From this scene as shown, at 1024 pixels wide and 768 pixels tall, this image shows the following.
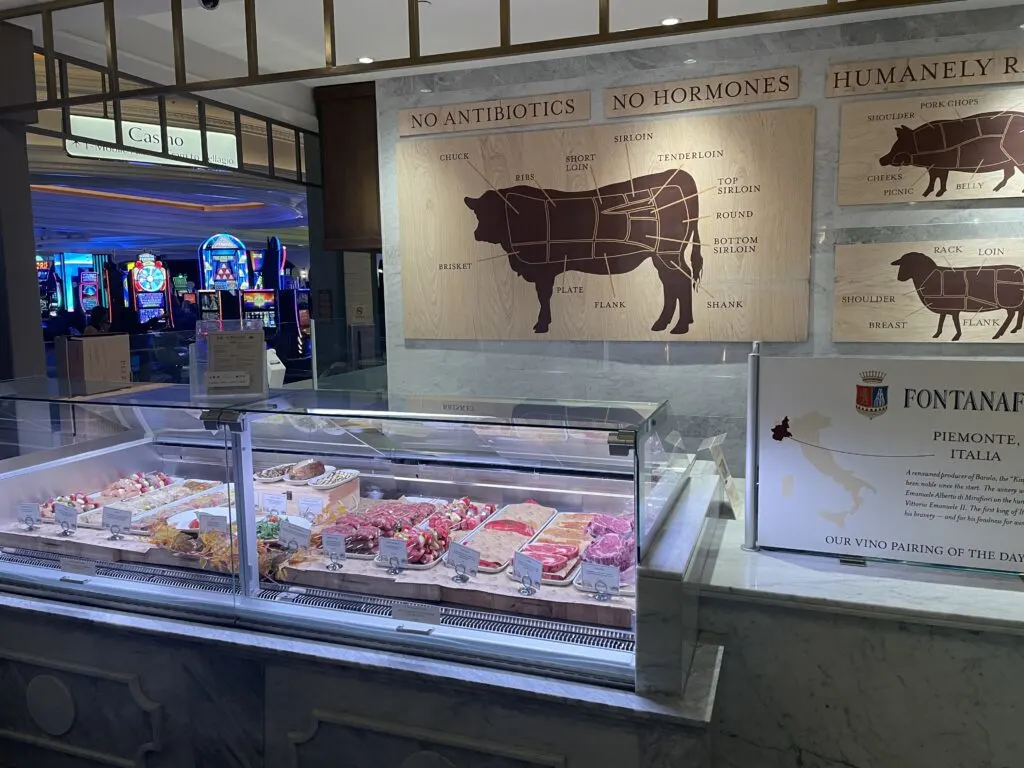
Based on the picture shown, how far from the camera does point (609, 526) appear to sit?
2.05 meters

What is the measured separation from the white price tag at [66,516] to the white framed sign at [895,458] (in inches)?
81.2

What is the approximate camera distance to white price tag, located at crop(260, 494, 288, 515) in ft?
7.37

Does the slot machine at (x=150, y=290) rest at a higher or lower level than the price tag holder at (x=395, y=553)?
higher

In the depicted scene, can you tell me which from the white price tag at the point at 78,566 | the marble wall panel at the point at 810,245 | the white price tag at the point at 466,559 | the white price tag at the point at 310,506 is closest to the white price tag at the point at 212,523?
the white price tag at the point at 310,506

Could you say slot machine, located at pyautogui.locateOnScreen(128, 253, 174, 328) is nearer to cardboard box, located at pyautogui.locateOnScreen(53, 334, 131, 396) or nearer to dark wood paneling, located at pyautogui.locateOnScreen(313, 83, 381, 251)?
cardboard box, located at pyautogui.locateOnScreen(53, 334, 131, 396)

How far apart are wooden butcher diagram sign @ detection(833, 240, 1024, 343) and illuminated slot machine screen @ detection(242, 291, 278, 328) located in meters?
4.25

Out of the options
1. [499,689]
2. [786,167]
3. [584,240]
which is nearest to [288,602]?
[499,689]

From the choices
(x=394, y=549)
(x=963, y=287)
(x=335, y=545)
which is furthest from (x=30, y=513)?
(x=963, y=287)

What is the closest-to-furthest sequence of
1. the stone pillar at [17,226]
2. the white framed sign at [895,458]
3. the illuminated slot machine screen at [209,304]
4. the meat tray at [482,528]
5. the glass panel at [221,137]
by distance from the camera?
1. the white framed sign at [895,458]
2. the meat tray at [482,528]
3. the stone pillar at [17,226]
4. the glass panel at [221,137]
5. the illuminated slot machine screen at [209,304]

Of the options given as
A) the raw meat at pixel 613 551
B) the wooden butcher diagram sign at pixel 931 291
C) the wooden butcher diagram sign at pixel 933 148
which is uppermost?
the wooden butcher diagram sign at pixel 933 148

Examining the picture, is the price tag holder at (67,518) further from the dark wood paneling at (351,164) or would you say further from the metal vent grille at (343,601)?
the dark wood paneling at (351,164)

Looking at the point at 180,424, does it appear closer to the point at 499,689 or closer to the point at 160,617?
the point at 160,617

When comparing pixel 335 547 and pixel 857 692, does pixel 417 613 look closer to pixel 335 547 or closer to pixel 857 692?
pixel 335 547

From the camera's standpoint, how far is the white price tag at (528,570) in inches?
71.9
